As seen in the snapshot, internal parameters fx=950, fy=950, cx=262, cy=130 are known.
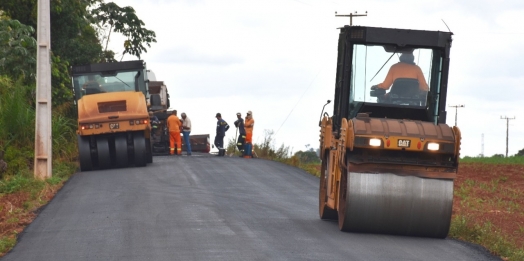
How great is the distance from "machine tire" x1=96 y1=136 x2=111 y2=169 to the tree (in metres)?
13.8

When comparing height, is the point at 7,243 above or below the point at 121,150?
below

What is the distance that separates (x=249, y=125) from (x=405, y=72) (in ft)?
63.0

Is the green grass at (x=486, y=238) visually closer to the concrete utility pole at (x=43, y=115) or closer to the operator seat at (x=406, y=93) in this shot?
the operator seat at (x=406, y=93)

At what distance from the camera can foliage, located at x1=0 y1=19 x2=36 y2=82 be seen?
2652cm

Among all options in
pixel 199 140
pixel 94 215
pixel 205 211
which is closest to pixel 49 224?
pixel 94 215

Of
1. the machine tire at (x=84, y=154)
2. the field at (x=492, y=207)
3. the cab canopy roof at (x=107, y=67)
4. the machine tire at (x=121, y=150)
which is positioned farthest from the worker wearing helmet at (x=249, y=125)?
the machine tire at (x=84, y=154)

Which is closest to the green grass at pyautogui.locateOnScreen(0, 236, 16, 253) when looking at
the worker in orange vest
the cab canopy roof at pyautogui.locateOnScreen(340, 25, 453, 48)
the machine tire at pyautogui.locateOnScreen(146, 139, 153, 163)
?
the cab canopy roof at pyautogui.locateOnScreen(340, 25, 453, 48)

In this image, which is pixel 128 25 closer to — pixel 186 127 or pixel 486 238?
pixel 186 127

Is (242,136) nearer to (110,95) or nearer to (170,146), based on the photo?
(170,146)

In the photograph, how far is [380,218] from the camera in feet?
→ 41.5

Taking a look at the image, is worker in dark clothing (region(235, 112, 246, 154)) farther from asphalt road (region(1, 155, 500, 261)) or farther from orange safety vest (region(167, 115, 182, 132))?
asphalt road (region(1, 155, 500, 261))

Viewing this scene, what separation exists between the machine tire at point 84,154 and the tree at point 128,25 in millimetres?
14143

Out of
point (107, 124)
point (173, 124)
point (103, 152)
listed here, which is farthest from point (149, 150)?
point (173, 124)

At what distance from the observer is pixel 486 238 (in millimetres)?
12938
